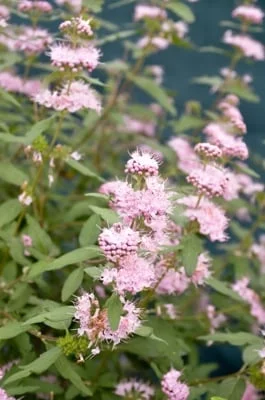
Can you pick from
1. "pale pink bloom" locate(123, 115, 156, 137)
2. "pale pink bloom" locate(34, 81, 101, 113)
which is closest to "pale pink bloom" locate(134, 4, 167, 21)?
"pale pink bloom" locate(123, 115, 156, 137)

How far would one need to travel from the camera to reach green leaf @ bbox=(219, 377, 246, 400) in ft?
4.18

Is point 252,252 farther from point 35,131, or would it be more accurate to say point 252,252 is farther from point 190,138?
point 35,131

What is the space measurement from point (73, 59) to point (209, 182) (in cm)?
33

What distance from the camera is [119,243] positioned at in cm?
100

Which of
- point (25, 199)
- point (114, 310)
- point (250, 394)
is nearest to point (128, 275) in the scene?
point (114, 310)

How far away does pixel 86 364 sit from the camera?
1.43m

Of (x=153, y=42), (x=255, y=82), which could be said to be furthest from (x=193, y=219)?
(x=255, y=82)

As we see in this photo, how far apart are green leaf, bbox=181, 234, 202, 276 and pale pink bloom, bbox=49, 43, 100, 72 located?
0.35 meters

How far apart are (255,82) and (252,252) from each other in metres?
1.12

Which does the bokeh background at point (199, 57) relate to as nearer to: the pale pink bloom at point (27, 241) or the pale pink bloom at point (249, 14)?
the pale pink bloom at point (249, 14)

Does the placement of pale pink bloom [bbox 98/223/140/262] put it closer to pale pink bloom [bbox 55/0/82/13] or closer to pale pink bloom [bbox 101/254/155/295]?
pale pink bloom [bbox 101/254/155/295]

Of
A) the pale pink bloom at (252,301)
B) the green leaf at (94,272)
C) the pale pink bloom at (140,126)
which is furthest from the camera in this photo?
the pale pink bloom at (140,126)

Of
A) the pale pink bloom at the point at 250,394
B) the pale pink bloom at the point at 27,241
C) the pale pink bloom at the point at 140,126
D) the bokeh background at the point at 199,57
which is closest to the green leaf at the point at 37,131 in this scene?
the pale pink bloom at the point at 27,241

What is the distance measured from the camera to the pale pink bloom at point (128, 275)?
1.04m
